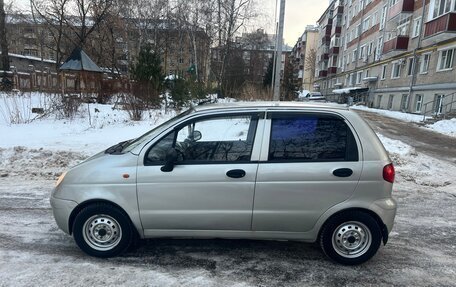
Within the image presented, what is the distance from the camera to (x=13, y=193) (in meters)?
5.63

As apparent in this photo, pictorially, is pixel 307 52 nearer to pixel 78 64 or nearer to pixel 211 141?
pixel 78 64

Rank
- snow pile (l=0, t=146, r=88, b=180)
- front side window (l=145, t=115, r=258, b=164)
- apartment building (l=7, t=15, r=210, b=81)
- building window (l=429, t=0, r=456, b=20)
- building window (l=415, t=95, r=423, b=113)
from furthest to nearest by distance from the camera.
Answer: apartment building (l=7, t=15, r=210, b=81)
building window (l=415, t=95, r=423, b=113)
building window (l=429, t=0, r=456, b=20)
snow pile (l=0, t=146, r=88, b=180)
front side window (l=145, t=115, r=258, b=164)

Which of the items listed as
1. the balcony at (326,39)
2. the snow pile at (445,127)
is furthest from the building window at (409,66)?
the balcony at (326,39)

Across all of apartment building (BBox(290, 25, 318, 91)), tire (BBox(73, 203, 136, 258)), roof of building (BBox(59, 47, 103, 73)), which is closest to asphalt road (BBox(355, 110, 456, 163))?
tire (BBox(73, 203, 136, 258))

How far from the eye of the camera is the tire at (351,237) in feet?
11.2

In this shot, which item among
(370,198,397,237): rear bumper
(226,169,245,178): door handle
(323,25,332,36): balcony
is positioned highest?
(323,25,332,36): balcony

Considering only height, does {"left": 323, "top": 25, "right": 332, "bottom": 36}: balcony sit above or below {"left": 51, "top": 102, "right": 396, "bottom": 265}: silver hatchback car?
above

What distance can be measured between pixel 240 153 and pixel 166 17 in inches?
1434

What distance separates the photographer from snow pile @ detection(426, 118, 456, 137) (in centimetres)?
1566

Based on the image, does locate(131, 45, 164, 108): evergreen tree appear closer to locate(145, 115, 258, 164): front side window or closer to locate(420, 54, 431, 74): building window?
locate(145, 115, 258, 164): front side window

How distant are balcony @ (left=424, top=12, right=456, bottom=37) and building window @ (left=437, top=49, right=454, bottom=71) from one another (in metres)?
1.64

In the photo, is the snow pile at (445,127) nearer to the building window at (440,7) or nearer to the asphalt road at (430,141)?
the asphalt road at (430,141)

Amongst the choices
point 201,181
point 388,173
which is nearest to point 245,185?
point 201,181

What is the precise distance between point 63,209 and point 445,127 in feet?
61.1
